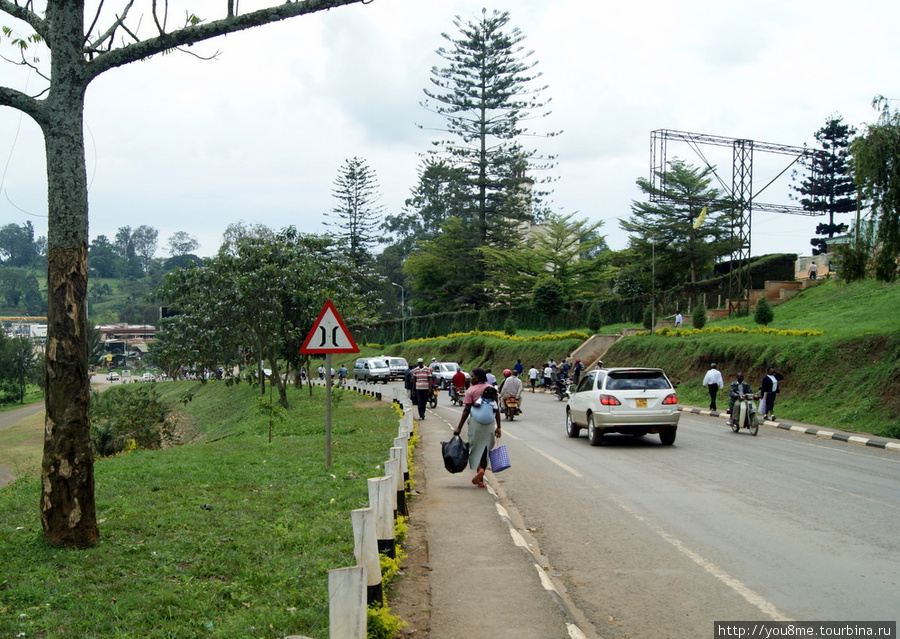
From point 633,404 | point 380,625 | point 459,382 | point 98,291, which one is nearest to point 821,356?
point 633,404

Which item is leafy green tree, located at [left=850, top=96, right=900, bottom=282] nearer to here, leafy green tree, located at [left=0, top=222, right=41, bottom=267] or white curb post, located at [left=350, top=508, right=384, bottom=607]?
white curb post, located at [left=350, top=508, right=384, bottom=607]

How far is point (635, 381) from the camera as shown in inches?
664

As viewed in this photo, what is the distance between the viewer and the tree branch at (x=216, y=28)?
726 cm

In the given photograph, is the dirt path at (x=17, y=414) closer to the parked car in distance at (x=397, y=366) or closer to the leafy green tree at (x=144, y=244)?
the parked car in distance at (x=397, y=366)

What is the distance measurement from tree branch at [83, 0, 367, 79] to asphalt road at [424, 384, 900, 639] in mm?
5693

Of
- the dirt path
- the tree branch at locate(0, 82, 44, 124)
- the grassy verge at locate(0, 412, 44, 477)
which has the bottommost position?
the dirt path

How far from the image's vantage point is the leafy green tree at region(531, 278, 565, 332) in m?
56.0

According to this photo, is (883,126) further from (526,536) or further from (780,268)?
(780,268)

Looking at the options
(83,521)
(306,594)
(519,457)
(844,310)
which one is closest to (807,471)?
(519,457)

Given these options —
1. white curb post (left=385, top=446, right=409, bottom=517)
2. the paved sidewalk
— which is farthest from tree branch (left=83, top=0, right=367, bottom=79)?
the paved sidewalk

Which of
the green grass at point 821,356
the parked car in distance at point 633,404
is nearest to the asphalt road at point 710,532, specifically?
the parked car in distance at point 633,404

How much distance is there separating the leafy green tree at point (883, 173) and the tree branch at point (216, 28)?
63.7 feet

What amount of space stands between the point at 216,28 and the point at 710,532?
7089 mm

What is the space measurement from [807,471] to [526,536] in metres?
6.51
